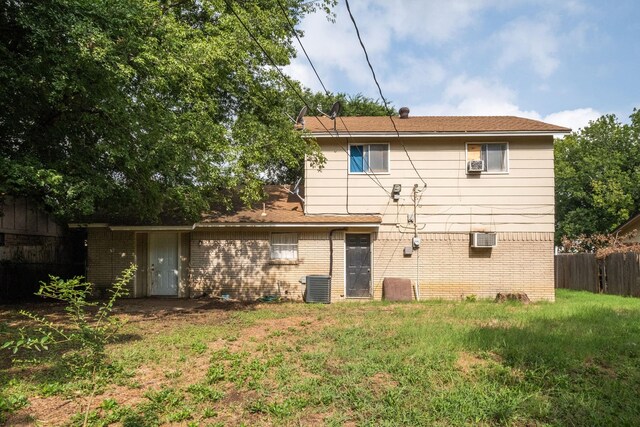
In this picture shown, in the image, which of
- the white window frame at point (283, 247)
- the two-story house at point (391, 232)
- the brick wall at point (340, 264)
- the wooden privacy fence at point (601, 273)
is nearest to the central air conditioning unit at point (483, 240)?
the two-story house at point (391, 232)

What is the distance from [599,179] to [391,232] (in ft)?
91.1

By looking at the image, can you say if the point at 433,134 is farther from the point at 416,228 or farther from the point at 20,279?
the point at 20,279

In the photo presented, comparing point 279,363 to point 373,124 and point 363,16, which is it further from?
point 373,124

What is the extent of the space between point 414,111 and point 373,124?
2585 mm

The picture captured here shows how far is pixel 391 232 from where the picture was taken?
1340 centimetres

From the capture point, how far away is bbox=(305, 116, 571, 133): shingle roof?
520 inches

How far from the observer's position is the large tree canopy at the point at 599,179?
104 ft

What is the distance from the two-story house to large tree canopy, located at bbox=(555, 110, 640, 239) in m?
23.0

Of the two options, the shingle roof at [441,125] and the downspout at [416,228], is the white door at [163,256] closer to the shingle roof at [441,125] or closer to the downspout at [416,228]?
the shingle roof at [441,125]

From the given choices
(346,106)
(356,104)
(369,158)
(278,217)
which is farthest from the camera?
(356,104)

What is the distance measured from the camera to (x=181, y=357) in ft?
20.6

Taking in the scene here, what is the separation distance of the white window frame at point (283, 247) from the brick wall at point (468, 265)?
253 centimetres

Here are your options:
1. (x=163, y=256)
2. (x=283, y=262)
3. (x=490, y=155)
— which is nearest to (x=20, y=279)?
(x=163, y=256)

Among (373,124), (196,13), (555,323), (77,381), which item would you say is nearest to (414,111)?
(373,124)
